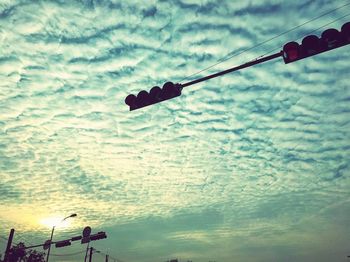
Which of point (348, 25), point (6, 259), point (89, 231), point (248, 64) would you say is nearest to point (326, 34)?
point (348, 25)

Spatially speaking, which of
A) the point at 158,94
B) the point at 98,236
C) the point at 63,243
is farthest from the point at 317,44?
the point at 63,243

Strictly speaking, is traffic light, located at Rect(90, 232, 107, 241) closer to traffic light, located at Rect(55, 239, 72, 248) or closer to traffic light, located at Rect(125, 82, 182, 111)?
traffic light, located at Rect(55, 239, 72, 248)

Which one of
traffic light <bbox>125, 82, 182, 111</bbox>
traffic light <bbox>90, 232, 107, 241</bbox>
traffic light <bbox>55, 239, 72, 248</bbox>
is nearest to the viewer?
traffic light <bbox>125, 82, 182, 111</bbox>

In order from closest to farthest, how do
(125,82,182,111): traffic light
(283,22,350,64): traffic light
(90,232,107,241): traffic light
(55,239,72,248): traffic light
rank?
(283,22,350,64): traffic light, (125,82,182,111): traffic light, (90,232,107,241): traffic light, (55,239,72,248): traffic light

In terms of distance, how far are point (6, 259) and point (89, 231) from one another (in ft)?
23.8

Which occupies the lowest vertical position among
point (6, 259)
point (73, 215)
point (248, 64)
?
point (6, 259)

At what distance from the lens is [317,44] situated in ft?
16.6

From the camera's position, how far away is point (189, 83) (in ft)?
19.9

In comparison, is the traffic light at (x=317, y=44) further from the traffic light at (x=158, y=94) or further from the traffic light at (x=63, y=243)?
the traffic light at (x=63, y=243)

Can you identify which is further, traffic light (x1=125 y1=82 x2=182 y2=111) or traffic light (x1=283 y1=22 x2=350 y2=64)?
traffic light (x1=125 y1=82 x2=182 y2=111)

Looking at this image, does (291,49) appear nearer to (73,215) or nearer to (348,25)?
(348,25)

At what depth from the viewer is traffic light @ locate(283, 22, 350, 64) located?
4.91 m

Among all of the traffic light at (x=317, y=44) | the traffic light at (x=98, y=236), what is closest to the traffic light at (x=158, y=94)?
the traffic light at (x=317, y=44)

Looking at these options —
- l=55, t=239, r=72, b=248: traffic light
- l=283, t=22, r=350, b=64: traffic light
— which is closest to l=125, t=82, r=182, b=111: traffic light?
l=283, t=22, r=350, b=64: traffic light
